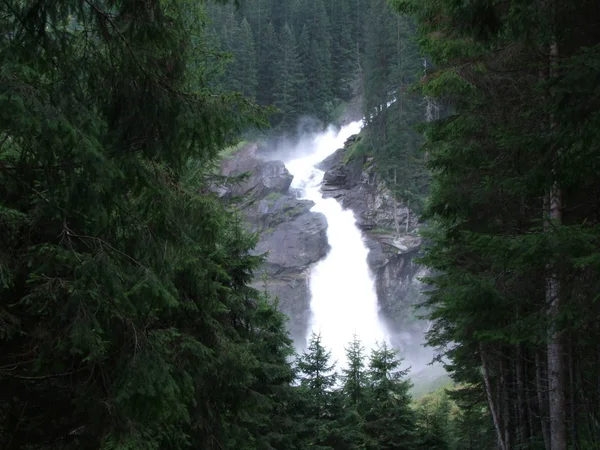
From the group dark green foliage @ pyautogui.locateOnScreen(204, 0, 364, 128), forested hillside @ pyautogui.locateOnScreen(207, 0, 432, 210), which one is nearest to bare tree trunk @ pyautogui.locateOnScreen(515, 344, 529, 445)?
forested hillside @ pyautogui.locateOnScreen(207, 0, 432, 210)

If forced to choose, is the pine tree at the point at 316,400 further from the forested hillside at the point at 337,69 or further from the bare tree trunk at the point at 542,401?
the forested hillside at the point at 337,69

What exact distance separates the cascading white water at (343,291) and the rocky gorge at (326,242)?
523 mm

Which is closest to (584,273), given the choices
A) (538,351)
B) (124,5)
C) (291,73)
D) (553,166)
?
(553,166)

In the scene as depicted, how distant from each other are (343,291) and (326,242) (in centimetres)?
381

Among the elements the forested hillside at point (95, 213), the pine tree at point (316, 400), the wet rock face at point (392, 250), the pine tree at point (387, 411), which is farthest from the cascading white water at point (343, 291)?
the forested hillside at point (95, 213)

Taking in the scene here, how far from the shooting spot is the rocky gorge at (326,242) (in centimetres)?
3369

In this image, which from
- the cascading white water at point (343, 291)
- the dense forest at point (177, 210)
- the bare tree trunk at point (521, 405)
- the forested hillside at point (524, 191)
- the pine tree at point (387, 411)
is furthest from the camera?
the cascading white water at point (343, 291)

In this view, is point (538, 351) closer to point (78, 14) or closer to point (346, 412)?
point (346, 412)

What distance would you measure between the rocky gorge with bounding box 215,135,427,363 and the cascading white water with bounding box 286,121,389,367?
0.52m

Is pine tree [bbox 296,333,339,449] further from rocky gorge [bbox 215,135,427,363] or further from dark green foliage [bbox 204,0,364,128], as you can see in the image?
dark green foliage [bbox 204,0,364,128]

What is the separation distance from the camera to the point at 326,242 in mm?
36375

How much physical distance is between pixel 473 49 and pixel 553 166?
2756mm

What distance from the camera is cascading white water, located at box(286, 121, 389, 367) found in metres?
32.9

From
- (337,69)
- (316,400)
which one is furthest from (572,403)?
(337,69)
